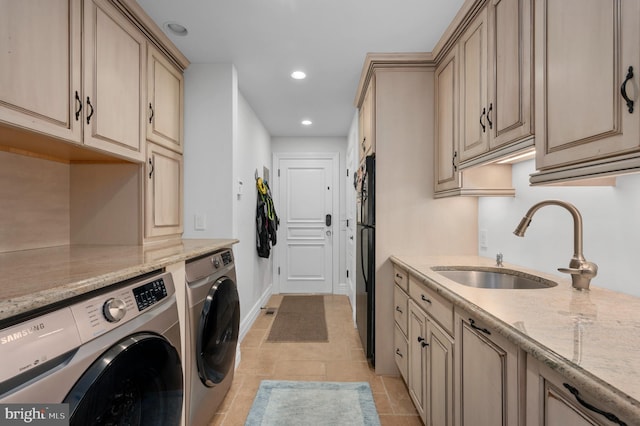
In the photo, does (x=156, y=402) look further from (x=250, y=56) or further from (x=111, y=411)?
(x=250, y=56)

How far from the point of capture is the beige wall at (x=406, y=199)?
2445 millimetres

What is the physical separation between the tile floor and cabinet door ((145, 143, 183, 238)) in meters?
1.20

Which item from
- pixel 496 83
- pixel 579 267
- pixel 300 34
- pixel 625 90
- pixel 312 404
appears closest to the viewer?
pixel 625 90

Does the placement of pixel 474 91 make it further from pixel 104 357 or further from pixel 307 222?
pixel 307 222

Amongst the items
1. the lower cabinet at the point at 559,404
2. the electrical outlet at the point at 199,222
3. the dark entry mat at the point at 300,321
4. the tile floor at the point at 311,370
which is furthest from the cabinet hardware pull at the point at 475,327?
the dark entry mat at the point at 300,321

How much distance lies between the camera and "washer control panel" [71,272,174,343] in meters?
0.86

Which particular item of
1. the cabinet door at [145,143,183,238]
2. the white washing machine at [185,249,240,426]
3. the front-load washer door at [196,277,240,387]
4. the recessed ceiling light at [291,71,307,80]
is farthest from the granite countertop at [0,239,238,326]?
the recessed ceiling light at [291,71,307,80]

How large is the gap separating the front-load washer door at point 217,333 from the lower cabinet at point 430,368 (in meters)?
1.10

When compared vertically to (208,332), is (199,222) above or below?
above

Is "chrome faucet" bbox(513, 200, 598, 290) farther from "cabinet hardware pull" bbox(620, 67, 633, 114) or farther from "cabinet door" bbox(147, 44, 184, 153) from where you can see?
"cabinet door" bbox(147, 44, 184, 153)

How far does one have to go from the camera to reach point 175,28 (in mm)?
2152

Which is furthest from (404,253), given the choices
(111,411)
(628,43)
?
(111,411)

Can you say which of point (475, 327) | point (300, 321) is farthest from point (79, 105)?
point (300, 321)

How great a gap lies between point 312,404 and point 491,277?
4.40 feet
